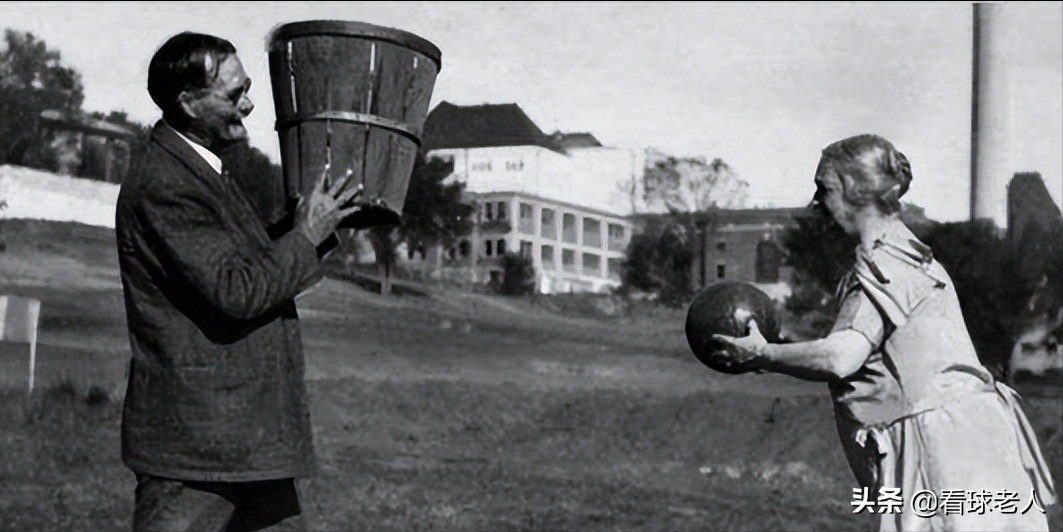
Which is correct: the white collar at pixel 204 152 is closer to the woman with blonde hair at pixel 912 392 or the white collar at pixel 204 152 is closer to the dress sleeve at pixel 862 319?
the woman with blonde hair at pixel 912 392

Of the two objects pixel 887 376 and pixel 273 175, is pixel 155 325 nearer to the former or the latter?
pixel 887 376

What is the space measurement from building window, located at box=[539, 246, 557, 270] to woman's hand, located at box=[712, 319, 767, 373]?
12.6 m

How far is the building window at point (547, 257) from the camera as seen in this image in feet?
52.1

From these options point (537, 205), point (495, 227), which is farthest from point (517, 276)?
point (537, 205)

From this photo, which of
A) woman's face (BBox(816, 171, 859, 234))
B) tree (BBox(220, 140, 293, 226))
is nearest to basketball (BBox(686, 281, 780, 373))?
woman's face (BBox(816, 171, 859, 234))

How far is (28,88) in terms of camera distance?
14.7 meters

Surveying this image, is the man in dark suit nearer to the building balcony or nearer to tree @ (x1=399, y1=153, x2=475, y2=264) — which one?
tree @ (x1=399, y1=153, x2=475, y2=264)

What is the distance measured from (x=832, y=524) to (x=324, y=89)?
317 inches

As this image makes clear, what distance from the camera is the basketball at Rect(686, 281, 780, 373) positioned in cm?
330

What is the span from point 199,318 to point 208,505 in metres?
0.42

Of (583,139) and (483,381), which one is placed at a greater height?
(583,139)

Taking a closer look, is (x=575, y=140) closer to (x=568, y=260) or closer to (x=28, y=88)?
(x=568, y=260)

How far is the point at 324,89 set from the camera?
3.65 m

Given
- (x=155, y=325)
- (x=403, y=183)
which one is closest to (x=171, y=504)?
(x=155, y=325)
